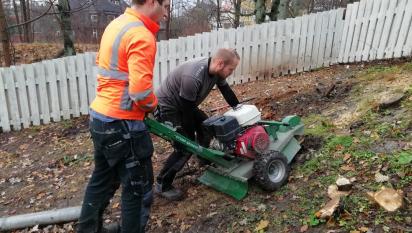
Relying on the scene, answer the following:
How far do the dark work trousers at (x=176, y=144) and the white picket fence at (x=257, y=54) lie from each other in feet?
13.6

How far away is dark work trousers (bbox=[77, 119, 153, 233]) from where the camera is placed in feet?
9.56

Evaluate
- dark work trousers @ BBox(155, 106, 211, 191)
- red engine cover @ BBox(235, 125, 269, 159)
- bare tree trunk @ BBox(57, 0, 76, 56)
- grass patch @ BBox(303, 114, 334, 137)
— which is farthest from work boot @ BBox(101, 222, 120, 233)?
bare tree trunk @ BBox(57, 0, 76, 56)

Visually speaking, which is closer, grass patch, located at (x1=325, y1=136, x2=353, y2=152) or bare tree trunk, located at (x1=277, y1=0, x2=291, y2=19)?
grass patch, located at (x1=325, y1=136, x2=353, y2=152)

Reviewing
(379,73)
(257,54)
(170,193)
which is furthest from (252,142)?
(257,54)

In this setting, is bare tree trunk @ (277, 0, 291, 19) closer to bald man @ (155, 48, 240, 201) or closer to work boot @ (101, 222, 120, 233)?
bald man @ (155, 48, 240, 201)

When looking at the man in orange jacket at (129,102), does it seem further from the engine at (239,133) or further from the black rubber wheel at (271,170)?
the black rubber wheel at (271,170)

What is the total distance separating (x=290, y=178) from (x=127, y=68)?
7.43ft

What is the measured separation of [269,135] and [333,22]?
5.29 m

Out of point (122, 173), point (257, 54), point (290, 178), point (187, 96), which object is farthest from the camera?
point (257, 54)

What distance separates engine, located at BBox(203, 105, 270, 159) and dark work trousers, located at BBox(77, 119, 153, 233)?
3.15 feet

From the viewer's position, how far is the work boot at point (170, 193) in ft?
13.8

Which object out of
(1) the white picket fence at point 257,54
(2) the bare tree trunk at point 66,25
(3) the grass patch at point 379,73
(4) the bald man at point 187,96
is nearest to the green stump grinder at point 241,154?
(4) the bald man at point 187,96

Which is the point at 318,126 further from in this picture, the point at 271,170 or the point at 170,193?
the point at 170,193

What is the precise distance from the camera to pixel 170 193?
422 centimetres
